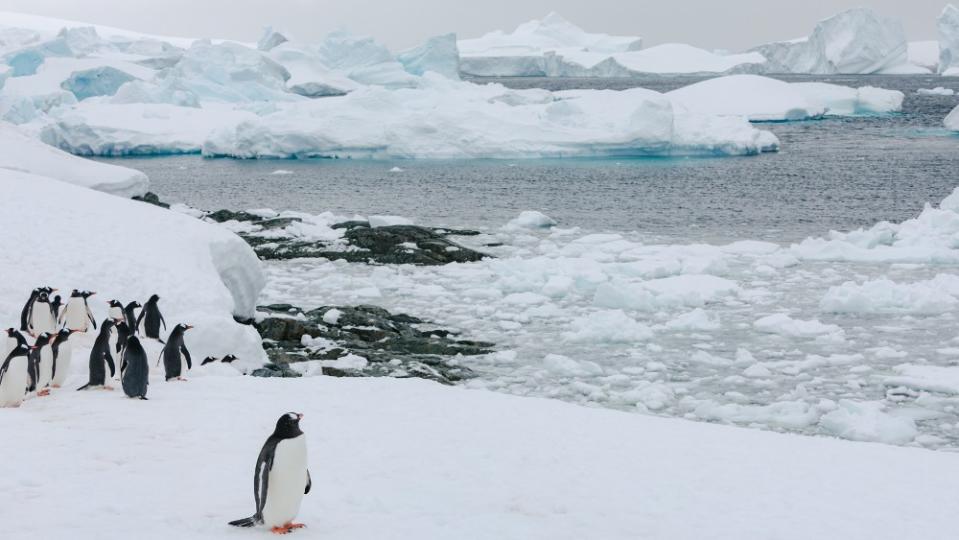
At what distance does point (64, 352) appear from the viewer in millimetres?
7566

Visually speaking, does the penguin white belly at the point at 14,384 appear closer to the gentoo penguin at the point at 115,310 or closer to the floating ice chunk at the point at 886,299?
the gentoo penguin at the point at 115,310

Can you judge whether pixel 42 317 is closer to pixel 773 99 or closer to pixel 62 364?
pixel 62 364

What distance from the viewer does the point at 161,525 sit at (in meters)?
4.49

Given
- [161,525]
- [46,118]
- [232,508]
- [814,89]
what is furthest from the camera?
[814,89]

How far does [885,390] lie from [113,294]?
8537 millimetres

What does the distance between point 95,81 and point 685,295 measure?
154ft

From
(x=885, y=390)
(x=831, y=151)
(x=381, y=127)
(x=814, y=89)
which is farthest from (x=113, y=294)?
(x=814, y=89)

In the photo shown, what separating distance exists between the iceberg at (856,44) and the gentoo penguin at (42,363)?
238 ft

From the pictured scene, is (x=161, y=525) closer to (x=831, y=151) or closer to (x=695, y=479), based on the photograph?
(x=695, y=479)

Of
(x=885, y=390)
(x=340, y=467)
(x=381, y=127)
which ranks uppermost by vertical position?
(x=381, y=127)

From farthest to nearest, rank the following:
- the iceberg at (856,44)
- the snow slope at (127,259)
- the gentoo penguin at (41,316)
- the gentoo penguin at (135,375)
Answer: the iceberg at (856,44), the snow slope at (127,259), the gentoo penguin at (41,316), the gentoo penguin at (135,375)

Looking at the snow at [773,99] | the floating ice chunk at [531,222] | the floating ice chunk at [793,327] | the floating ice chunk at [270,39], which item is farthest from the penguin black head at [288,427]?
the floating ice chunk at [270,39]

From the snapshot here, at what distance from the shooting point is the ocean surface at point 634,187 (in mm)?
25953

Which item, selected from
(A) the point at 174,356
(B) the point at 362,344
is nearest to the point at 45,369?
(A) the point at 174,356
